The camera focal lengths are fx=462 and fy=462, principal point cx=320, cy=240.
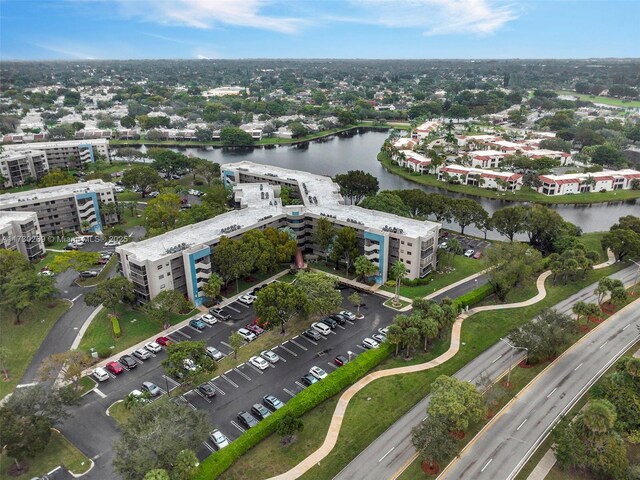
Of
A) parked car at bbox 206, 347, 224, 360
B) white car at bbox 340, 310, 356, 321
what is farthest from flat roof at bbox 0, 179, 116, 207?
white car at bbox 340, 310, 356, 321

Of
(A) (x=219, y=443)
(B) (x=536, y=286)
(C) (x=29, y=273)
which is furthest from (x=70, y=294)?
(B) (x=536, y=286)

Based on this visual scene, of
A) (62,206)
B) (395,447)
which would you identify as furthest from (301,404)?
(62,206)

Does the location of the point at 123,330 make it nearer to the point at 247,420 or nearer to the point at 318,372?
the point at 247,420

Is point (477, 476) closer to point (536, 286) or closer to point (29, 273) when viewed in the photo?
point (536, 286)

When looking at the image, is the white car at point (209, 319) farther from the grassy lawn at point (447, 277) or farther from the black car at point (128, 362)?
the grassy lawn at point (447, 277)

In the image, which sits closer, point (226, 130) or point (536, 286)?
point (536, 286)

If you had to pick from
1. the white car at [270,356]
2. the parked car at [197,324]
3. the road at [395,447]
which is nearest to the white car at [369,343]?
the road at [395,447]
